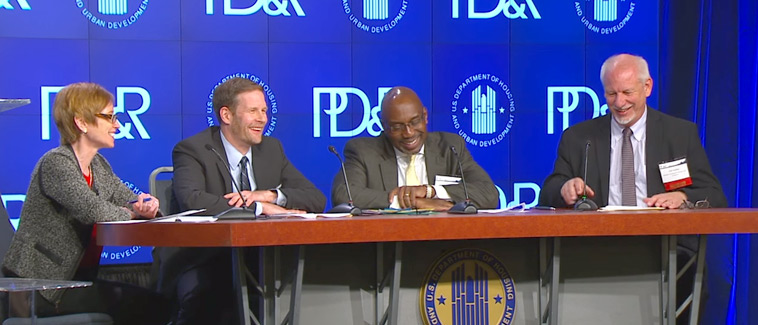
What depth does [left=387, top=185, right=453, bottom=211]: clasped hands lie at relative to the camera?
428cm

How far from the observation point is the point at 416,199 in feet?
14.2

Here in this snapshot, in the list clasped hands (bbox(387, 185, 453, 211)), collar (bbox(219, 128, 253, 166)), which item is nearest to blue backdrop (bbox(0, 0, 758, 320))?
collar (bbox(219, 128, 253, 166))

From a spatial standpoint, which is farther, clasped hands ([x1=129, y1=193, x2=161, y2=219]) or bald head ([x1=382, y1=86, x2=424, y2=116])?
bald head ([x1=382, y1=86, x2=424, y2=116])

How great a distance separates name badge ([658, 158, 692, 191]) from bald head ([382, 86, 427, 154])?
45.7 inches

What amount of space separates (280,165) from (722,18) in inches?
107

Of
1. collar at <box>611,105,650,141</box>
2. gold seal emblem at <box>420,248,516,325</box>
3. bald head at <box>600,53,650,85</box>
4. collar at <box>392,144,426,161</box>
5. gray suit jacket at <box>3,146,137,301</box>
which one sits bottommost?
gold seal emblem at <box>420,248,516,325</box>

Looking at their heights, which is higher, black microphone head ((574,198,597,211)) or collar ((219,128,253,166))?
collar ((219,128,253,166))

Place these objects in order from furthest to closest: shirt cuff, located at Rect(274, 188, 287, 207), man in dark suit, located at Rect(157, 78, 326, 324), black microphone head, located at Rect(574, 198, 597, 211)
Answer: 1. shirt cuff, located at Rect(274, 188, 287, 207)
2. man in dark suit, located at Rect(157, 78, 326, 324)
3. black microphone head, located at Rect(574, 198, 597, 211)

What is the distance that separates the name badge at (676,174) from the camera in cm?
416

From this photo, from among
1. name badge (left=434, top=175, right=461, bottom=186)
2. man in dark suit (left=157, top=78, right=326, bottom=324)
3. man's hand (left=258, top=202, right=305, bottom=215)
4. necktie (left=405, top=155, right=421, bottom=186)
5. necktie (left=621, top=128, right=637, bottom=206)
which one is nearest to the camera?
man's hand (left=258, top=202, right=305, bottom=215)

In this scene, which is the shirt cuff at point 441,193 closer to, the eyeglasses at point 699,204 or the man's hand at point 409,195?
the man's hand at point 409,195

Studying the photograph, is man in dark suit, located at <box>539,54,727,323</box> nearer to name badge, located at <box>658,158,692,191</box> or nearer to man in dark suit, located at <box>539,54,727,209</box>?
man in dark suit, located at <box>539,54,727,209</box>

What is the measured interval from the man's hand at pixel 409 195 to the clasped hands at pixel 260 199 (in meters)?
0.50

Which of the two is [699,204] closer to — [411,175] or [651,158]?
[651,158]
